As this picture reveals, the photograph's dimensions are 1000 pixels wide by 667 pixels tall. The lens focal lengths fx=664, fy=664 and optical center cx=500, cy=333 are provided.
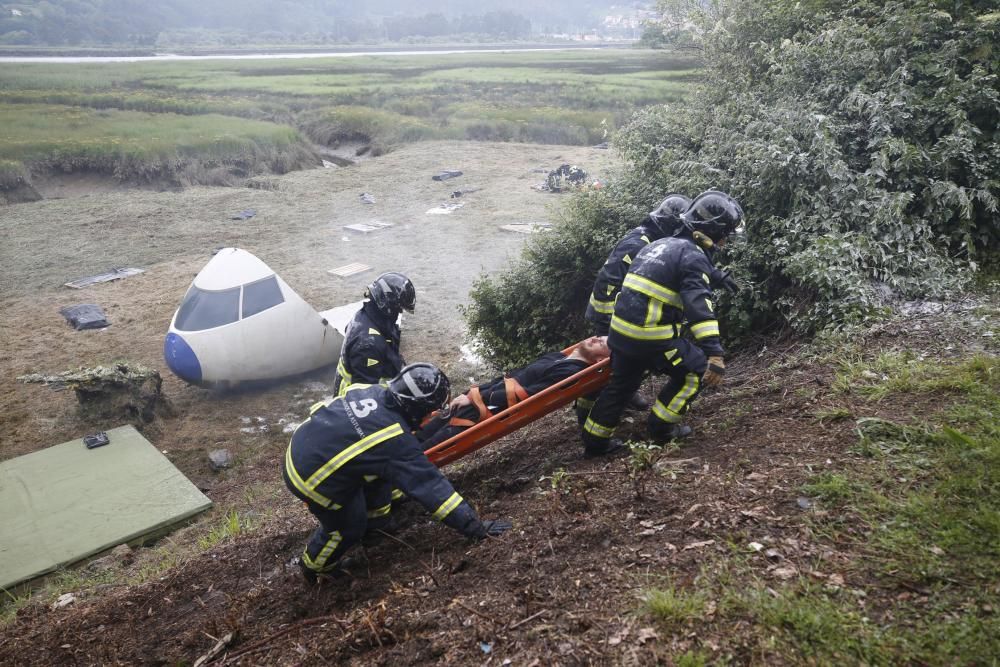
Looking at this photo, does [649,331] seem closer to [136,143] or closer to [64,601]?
[64,601]

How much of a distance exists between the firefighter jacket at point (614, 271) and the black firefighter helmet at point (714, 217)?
101 centimetres

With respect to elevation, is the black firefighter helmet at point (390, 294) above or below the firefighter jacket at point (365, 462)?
above

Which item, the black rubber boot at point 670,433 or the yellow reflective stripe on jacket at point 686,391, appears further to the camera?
the black rubber boot at point 670,433

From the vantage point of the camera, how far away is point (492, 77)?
4950 cm

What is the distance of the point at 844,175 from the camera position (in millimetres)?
6574

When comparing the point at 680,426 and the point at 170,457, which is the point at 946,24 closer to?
the point at 680,426

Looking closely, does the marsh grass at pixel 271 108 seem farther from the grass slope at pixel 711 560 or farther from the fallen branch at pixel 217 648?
the fallen branch at pixel 217 648

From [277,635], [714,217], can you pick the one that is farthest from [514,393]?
[277,635]

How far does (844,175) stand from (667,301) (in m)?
3.14

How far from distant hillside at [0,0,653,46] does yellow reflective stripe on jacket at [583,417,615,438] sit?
2711 cm

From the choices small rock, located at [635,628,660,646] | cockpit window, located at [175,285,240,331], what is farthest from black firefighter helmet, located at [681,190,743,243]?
cockpit window, located at [175,285,240,331]

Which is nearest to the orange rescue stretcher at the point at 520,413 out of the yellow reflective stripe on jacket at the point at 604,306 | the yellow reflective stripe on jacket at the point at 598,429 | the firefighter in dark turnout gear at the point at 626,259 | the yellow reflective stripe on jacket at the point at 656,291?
the yellow reflective stripe on jacket at the point at 598,429

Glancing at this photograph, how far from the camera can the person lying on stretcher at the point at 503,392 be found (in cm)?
538

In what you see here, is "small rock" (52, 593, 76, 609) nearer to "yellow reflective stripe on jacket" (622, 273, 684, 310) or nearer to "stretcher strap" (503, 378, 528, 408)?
"stretcher strap" (503, 378, 528, 408)
